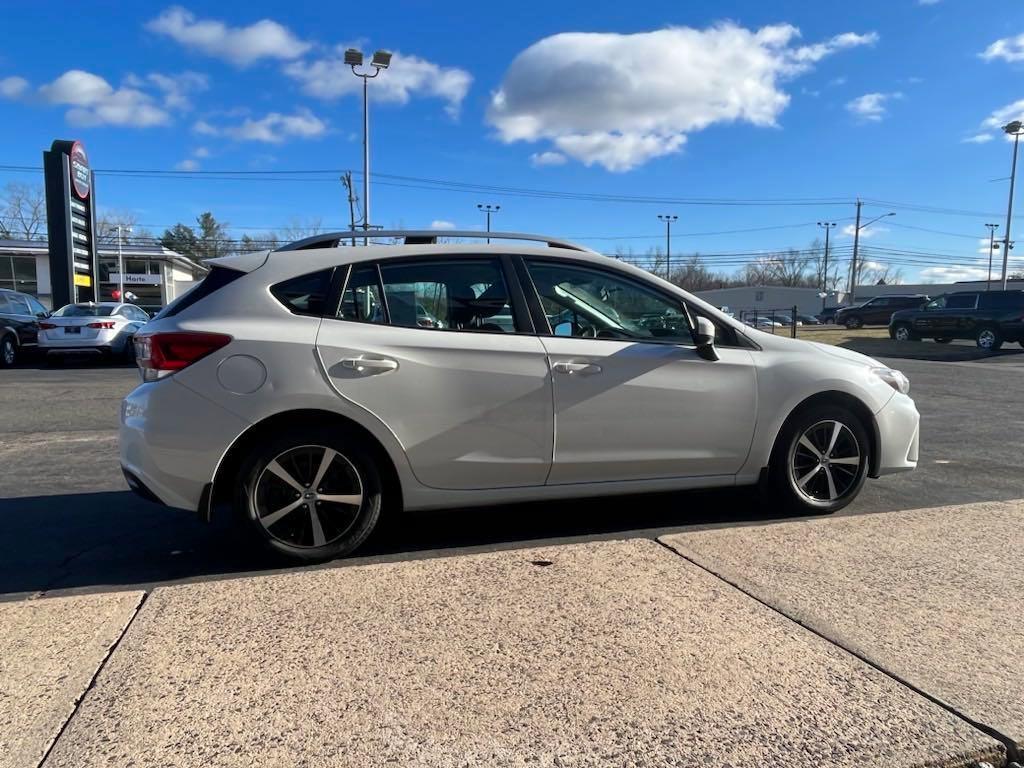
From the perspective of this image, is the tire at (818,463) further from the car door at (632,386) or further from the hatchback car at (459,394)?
the car door at (632,386)

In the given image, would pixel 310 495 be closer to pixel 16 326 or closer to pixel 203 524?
pixel 203 524

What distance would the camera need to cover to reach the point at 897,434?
4504 millimetres

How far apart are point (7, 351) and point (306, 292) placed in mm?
14254

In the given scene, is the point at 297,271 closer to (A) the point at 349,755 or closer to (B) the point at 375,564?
(B) the point at 375,564

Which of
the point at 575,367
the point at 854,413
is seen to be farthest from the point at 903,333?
the point at 575,367

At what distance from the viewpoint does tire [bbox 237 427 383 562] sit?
138 inches

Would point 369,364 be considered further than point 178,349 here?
Yes

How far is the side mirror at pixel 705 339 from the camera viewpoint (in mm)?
3990

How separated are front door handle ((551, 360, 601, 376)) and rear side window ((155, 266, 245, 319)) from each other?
1.74 m

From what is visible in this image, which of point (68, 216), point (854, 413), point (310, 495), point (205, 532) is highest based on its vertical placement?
point (68, 216)

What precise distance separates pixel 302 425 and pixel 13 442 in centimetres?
526

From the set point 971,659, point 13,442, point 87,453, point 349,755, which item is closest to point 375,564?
point 349,755

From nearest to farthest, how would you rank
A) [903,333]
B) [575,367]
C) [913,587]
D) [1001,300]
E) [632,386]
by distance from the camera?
[913,587]
[575,367]
[632,386]
[1001,300]
[903,333]

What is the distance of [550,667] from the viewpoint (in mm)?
2666
